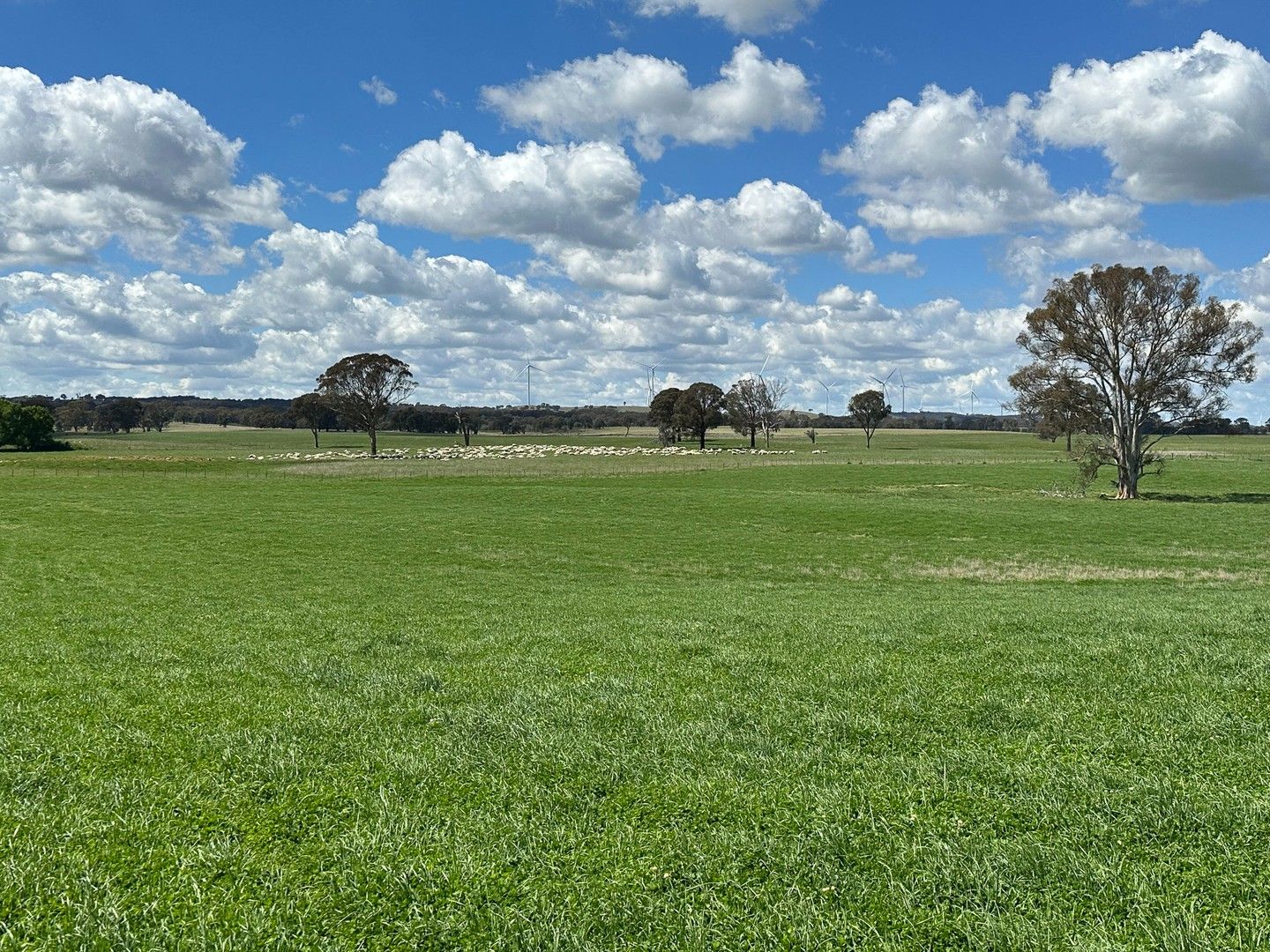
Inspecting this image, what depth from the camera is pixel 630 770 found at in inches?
288

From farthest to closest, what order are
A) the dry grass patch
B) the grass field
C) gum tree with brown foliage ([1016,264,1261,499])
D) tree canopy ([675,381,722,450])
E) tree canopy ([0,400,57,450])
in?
tree canopy ([675,381,722,450]), tree canopy ([0,400,57,450]), gum tree with brown foliage ([1016,264,1261,499]), the dry grass patch, the grass field

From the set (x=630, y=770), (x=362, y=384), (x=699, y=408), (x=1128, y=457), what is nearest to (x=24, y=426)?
(x=362, y=384)

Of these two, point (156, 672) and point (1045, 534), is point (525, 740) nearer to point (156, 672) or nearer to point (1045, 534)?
point (156, 672)

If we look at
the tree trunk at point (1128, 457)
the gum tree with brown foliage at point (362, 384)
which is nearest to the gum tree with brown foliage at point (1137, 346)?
the tree trunk at point (1128, 457)

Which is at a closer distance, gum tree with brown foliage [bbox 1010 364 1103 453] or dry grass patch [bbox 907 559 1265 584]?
dry grass patch [bbox 907 559 1265 584]

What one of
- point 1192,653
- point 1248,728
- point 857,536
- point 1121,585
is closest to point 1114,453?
point 857,536

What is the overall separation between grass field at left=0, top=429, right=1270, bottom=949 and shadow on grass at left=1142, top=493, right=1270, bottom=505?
3842 cm

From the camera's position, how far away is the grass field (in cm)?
513

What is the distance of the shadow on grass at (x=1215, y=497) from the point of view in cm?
5200

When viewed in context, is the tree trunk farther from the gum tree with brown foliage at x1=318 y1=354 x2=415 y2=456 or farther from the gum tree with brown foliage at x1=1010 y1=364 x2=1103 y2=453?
the gum tree with brown foliage at x1=318 y1=354 x2=415 y2=456

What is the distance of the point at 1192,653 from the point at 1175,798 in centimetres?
568

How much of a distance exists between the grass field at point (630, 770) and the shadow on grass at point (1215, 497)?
3842cm

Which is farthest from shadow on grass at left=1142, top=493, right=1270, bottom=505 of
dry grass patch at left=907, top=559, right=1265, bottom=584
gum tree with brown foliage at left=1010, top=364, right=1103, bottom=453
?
dry grass patch at left=907, top=559, right=1265, bottom=584

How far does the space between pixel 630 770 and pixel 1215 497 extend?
60565 mm
